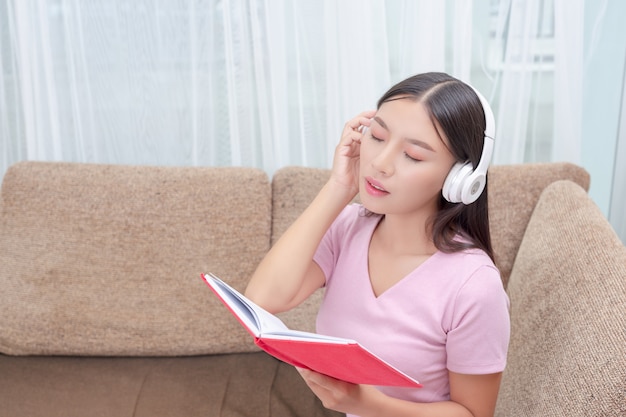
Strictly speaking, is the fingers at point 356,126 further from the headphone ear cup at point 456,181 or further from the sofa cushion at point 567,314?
Result: the sofa cushion at point 567,314

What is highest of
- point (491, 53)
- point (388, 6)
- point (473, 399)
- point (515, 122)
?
point (388, 6)

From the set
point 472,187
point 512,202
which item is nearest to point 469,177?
point 472,187

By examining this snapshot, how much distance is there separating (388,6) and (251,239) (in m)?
0.73

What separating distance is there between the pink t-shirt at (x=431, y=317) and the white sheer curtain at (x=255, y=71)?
77 centimetres

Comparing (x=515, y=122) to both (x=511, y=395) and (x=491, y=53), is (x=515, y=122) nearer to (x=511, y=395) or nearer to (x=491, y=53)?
(x=491, y=53)

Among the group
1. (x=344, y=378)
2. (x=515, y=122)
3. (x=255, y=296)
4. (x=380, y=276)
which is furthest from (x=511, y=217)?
(x=344, y=378)

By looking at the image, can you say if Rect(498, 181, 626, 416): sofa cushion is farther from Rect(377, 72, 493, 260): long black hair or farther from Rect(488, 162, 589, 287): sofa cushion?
Rect(377, 72, 493, 260): long black hair

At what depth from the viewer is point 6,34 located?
1.95 meters

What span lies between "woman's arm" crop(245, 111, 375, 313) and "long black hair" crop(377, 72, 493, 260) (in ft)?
0.41

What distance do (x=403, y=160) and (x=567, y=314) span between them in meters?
0.43

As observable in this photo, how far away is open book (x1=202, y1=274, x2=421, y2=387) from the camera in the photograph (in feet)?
2.78

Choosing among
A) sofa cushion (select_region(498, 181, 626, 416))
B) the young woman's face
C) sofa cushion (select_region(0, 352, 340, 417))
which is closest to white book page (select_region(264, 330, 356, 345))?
the young woman's face

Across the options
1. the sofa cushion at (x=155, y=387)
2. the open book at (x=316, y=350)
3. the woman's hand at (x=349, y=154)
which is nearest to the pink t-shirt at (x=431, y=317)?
the woman's hand at (x=349, y=154)

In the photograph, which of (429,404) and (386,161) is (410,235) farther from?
(429,404)
